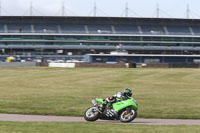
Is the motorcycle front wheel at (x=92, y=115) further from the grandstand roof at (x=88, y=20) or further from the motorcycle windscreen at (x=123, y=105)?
the grandstand roof at (x=88, y=20)

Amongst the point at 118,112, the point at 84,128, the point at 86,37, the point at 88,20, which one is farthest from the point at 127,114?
the point at 88,20

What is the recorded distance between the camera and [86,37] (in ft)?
373

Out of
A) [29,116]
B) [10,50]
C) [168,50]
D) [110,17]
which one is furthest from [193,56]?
[29,116]

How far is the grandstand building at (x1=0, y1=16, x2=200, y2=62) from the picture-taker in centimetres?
11306

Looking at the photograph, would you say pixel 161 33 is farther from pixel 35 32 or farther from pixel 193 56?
pixel 35 32

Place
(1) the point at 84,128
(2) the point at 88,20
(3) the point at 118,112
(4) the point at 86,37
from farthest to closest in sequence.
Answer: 1. (2) the point at 88,20
2. (4) the point at 86,37
3. (3) the point at 118,112
4. (1) the point at 84,128

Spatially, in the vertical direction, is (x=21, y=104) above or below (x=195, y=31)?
below

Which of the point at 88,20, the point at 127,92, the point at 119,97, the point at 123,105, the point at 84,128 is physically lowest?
the point at 84,128

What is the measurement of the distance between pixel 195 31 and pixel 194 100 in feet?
328

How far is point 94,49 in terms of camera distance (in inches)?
4510

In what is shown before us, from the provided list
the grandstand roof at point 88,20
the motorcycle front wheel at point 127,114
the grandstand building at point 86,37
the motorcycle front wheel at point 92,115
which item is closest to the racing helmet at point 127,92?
the motorcycle front wheel at point 127,114

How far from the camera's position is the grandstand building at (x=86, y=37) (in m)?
113

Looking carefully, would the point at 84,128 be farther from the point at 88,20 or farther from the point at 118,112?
the point at 88,20

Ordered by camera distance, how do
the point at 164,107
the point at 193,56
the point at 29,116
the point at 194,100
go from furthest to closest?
the point at 193,56 < the point at 194,100 < the point at 164,107 < the point at 29,116
